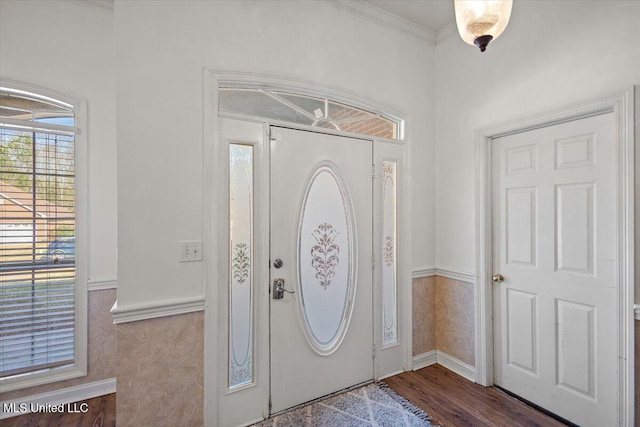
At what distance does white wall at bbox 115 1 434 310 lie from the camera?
1.69m

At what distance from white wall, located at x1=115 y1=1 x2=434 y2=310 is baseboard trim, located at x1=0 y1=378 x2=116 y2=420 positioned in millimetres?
1236

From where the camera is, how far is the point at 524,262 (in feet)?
7.42

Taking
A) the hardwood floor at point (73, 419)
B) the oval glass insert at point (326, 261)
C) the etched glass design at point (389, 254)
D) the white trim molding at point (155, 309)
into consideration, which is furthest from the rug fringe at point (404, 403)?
the hardwood floor at point (73, 419)

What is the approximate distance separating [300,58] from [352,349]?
87.3 inches

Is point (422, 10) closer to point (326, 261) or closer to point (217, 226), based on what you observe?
point (326, 261)

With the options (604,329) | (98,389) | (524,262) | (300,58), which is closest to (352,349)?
(524,262)

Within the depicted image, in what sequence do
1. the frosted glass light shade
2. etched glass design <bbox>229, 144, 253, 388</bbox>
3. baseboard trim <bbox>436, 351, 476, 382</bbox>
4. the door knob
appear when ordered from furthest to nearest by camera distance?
baseboard trim <bbox>436, 351, 476, 382</bbox> < the door knob < etched glass design <bbox>229, 144, 253, 388</bbox> < the frosted glass light shade

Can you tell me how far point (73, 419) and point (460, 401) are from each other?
107 inches

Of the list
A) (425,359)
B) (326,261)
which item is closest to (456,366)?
(425,359)

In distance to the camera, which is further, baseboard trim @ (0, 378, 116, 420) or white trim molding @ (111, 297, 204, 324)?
baseboard trim @ (0, 378, 116, 420)

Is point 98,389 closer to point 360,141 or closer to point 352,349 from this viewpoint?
point 352,349

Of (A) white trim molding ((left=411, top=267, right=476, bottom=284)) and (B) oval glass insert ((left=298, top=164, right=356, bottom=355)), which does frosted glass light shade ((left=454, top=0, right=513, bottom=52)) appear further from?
(A) white trim molding ((left=411, top=267, right=476, bottom=284))

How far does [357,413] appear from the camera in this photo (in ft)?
6.86

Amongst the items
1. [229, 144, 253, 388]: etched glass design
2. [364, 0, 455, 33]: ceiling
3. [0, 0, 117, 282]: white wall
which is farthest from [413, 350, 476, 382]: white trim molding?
[364, 0, 455, 33]: ceiling
